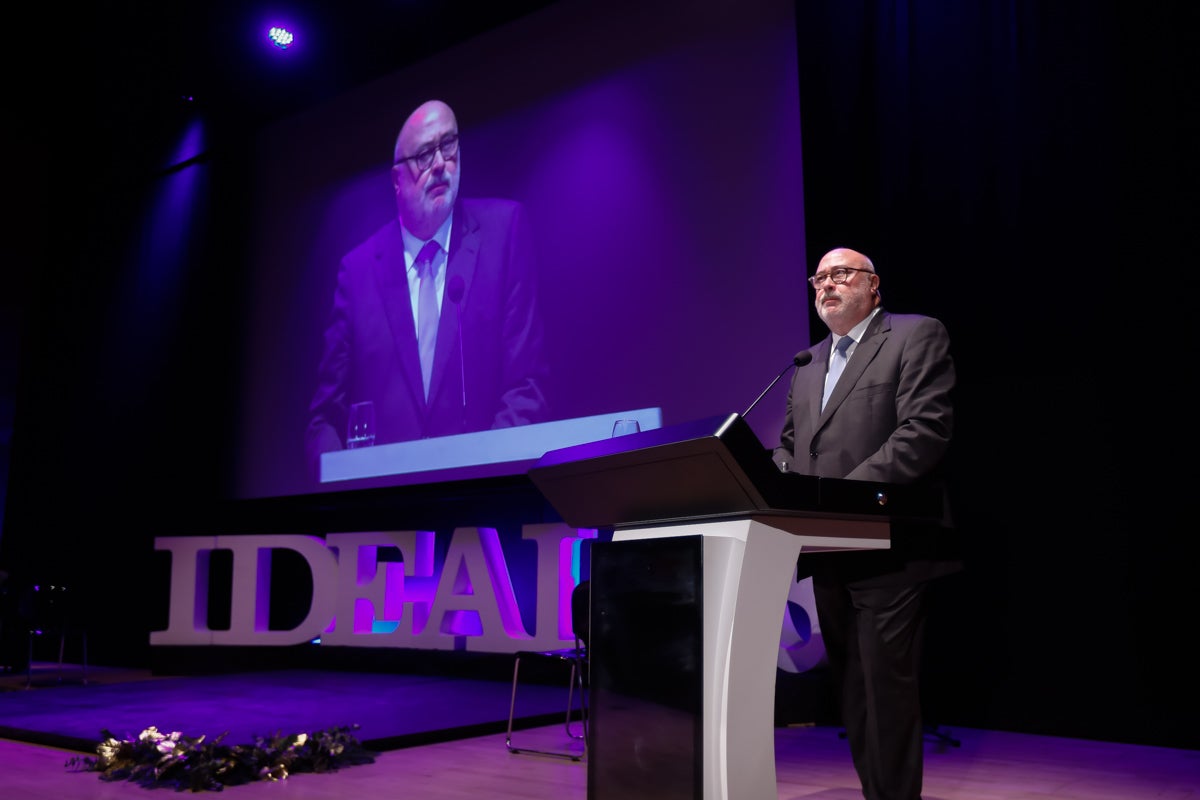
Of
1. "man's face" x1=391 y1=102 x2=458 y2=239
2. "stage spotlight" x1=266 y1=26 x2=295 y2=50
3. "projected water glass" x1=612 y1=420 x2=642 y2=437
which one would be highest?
"stage spotlight" x1=266 y1=26 x2=295 y2=50

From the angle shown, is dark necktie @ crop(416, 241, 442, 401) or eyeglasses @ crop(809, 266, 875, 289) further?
dark necktie @ crop(416, 241, 442, 401)

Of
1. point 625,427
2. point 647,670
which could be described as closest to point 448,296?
point 625,427

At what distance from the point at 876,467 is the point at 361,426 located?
15.9ft

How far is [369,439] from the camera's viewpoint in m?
6.58

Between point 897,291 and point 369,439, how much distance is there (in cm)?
363

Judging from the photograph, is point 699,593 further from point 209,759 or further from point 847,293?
point 209,759

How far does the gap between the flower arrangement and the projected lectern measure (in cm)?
174

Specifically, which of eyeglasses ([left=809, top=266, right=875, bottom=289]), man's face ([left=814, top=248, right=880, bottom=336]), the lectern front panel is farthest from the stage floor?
eyeglasses ([left=809, top=266, right=875, bottom=289])

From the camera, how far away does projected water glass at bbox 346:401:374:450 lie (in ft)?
21.6

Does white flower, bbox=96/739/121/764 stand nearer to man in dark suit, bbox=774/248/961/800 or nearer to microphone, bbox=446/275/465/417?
man in dark suit, bbox=774/248/961/800

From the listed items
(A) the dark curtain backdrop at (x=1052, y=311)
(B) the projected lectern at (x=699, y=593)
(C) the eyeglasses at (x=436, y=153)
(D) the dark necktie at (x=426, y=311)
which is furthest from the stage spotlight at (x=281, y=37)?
(B) the projected lectern at (x=699, y=593)

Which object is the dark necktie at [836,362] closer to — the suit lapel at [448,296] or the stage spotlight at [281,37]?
the suit lapel at [448,296]

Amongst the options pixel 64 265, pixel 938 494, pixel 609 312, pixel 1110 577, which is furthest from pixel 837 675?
pixel 64 265

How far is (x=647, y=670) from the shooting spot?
207 cm
